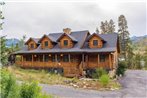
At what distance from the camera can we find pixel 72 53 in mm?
33781

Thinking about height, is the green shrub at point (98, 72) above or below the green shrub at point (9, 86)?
below

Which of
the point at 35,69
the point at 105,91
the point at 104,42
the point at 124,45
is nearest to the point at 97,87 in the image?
the point at 105,91

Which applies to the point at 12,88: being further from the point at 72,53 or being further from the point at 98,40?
the point at 98,40

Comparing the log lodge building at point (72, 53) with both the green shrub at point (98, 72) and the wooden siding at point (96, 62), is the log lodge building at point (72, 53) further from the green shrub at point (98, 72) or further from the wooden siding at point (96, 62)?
the green shrub at point (98, 72)

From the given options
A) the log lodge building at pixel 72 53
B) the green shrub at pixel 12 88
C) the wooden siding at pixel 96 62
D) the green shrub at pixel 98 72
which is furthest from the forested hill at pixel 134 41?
the wooden siding at pixel 96 62

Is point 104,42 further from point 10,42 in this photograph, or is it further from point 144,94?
point 10,42

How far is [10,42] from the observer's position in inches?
203

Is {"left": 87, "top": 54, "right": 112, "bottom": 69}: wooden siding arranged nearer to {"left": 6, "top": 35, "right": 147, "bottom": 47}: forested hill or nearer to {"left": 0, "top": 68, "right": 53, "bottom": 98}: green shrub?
{"left": 6, "top": 35, "right": 147, "bottom": 47}: forested hill

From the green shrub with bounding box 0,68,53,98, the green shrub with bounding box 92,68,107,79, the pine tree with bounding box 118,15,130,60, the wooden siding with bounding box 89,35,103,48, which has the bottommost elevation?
the green shrub with bounding box 92,68,107,79

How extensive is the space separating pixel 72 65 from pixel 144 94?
14401 mm

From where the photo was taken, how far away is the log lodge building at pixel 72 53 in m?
32.8

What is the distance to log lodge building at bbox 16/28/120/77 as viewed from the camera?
108 ft

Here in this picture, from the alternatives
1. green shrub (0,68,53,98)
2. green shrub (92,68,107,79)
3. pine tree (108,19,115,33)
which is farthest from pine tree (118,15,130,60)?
green shrub (0,68,53,98)

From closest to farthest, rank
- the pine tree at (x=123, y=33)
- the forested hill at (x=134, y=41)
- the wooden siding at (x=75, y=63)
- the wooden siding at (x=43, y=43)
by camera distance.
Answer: the forested hill at (x=134, y=41), the wooden siding at (x=75, y=63), the wooden siding at (x=43, y=43), the pine tree at (x=123, y=33)
